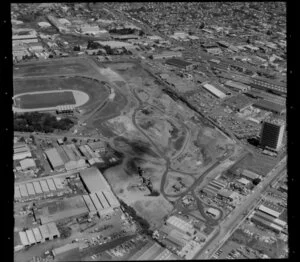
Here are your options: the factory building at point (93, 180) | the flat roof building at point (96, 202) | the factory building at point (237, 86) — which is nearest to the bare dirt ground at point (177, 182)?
the factory building at point (93, 180)

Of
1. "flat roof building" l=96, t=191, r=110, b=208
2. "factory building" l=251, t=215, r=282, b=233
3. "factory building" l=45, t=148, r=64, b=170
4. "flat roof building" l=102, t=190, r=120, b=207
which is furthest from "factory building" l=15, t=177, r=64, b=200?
"factory building" l=251, t=215, r=282, b=233

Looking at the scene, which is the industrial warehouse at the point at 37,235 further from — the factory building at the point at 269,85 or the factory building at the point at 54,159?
the factory building at the point at 269,85

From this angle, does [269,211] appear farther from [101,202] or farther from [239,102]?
[239,102]

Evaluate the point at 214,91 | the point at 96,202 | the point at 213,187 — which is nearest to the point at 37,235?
the point at 96,202

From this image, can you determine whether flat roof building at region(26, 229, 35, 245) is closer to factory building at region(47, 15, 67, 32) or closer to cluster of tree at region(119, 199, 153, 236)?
cluster of tree at region(119, 199, 153, 236)
